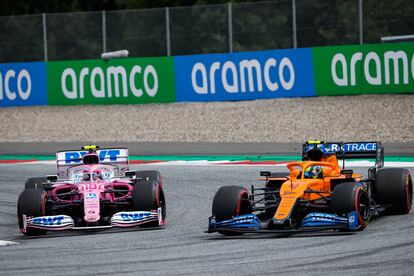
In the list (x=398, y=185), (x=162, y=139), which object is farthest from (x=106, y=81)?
(x=398, y=185)

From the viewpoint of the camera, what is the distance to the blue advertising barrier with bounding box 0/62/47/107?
1252 inches

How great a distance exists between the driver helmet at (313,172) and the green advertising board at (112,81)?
15.9 m

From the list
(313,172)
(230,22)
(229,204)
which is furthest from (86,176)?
(230,22)

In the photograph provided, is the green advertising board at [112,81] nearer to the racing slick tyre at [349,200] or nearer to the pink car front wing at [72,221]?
the pink car front wing at [72,221]

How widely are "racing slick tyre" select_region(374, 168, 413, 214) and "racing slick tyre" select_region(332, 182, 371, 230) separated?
123cm

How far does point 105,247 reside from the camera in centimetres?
1316

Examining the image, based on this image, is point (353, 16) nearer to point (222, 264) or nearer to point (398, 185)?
point (398, 185)

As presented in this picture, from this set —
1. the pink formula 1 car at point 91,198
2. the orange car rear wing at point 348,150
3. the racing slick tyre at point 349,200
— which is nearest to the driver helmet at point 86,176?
the pink formula 1 car at point 91,198

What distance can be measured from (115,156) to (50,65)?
51.5ft

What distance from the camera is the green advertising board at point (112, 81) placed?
3017 centimetres

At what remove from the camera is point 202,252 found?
12.3 metres

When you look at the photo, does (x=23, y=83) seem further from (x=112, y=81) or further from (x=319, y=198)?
(x=319, y=198)

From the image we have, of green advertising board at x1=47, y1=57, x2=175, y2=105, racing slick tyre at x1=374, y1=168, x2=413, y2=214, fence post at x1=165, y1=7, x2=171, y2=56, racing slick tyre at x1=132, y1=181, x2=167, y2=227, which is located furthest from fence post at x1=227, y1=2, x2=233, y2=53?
racing slick tyre at x1=374, y1=168, x2=413, y2=214

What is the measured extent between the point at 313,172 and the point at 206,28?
666 inches
